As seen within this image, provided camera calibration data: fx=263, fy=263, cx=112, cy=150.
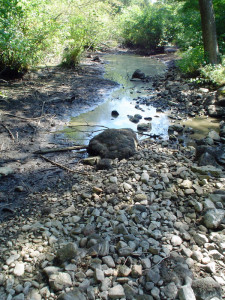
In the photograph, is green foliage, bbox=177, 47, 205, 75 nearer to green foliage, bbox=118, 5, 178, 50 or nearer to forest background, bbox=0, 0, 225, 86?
forest background, bbox=0, 0, 225, 86

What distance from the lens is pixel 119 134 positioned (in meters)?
5.03

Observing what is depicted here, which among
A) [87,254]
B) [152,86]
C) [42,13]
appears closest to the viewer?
[87,254]

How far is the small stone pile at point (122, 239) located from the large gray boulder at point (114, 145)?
0.67 meters

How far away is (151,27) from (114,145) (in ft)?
67.9

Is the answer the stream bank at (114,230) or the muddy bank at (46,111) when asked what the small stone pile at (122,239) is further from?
the muddy bank at (46,111)

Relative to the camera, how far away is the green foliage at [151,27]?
22297mm

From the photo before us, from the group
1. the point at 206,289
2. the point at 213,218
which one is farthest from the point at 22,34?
the point at 206,289

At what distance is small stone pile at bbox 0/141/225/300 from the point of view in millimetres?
2201

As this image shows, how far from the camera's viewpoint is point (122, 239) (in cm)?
270

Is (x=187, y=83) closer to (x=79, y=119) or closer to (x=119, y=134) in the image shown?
(x=79, y=119)

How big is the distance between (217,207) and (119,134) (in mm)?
2365

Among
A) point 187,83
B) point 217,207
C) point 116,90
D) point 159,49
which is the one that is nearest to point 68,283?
point 217,207

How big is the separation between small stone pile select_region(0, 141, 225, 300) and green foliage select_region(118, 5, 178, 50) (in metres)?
20.9

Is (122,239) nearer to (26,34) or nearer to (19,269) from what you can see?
(19,269)
